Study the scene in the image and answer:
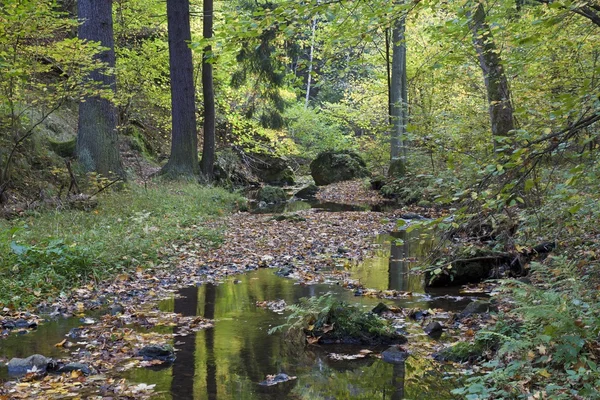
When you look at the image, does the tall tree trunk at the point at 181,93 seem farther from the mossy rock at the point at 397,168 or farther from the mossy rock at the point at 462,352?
the mossy rock at the point at 462,352

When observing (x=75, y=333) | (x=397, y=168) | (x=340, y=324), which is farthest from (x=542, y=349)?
(x=397, y=168)

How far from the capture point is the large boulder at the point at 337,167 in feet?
94.3

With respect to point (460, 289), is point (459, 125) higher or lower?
higher

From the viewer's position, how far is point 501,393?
145 inches

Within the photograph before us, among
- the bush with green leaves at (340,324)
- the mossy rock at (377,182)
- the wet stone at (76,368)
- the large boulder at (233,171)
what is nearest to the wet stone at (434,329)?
the bush with green leaves at (340,324)

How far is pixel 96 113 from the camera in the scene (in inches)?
521

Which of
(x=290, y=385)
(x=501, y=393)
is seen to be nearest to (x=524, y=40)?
(x=501, y=393)

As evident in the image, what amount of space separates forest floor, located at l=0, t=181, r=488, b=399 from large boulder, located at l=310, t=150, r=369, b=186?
12364 millimetres

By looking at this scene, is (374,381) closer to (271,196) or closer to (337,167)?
(271,196)

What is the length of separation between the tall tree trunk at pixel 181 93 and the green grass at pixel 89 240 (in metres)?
3.48

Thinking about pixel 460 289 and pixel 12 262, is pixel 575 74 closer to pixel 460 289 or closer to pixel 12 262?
pixel 460 289

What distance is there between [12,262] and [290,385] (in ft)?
15.0

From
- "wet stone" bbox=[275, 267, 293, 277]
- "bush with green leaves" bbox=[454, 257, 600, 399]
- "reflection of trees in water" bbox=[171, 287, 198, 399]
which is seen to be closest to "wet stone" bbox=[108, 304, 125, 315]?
"reflection of trees in water" bbox=[171, 287, 198, 399]

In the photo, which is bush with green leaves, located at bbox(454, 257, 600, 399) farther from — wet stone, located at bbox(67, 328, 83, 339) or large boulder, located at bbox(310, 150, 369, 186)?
large boulder, located at bbox(310, 150, 369, 186)
